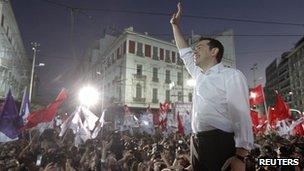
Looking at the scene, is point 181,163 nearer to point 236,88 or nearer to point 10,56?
point 236,88

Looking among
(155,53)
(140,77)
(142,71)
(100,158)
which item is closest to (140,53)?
(142,71)

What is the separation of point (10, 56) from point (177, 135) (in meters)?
35.6

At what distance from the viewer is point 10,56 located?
147 ft

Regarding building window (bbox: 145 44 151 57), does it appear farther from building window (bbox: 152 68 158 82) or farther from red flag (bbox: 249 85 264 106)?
red flag (bbox: 249 85 264 106)

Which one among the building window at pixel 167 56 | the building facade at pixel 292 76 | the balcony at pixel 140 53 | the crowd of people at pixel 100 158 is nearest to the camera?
the crowd of people at pixel 100 158

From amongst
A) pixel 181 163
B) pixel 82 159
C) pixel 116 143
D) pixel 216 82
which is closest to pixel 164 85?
pixel 116 143

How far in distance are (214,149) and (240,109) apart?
38 centimetres

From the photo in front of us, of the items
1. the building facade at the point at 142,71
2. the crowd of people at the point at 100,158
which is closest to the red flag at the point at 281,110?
the crowd of people at the point at 100,158

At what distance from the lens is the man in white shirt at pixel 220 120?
231cm

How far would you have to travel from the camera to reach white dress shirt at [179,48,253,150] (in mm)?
2307

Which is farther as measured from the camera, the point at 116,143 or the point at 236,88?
the point at 116,143

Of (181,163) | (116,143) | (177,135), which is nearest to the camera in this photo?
(181,163)

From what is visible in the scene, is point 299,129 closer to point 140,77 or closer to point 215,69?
point 215,69

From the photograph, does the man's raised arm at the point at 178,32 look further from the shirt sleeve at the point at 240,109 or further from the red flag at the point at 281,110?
the red flag at the point at 281,110
